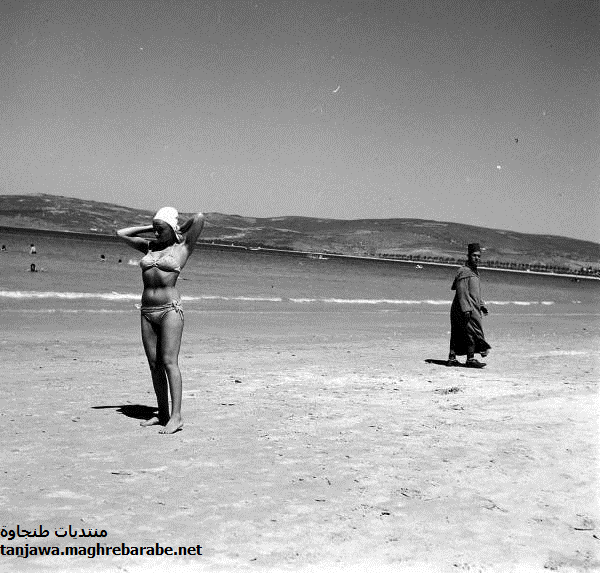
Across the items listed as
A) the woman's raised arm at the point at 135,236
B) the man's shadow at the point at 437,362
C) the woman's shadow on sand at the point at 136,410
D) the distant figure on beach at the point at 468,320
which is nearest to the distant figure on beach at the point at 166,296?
the woman's raised arm at the point at 135,236

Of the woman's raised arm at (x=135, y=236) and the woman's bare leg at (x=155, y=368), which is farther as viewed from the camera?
the woman's raised arm at (x=135, y=236)

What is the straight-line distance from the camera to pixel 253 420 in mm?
6398

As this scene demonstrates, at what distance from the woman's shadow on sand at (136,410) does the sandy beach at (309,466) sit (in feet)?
0.10

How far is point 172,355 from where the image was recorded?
590 centimetres

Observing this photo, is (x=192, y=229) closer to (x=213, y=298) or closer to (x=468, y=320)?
(x=468, y=320)

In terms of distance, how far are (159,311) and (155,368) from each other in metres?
0.54

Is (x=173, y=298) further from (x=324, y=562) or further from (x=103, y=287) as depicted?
(x=103, y=287)

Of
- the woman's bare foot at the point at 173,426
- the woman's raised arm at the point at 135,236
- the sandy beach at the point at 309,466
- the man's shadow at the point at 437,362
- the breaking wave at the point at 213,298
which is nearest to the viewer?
the sandy beach at the point at 309,466

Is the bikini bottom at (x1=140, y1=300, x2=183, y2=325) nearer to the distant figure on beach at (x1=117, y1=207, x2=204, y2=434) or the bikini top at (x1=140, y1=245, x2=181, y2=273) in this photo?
the distant figure on beach at (x1=117, y1=207, x2=204, y2=434)

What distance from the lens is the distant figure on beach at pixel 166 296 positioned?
19.1 feet

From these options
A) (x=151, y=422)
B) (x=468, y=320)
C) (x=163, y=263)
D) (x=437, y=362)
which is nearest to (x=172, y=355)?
Result: (x=151, y=422)

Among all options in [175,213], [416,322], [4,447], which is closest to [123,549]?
[4,447]

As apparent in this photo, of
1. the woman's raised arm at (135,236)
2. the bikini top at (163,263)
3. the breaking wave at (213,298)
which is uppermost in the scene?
the woman's raised arm at (135,236)

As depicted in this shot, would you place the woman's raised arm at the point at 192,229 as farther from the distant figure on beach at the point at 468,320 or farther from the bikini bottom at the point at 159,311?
the distant figure on beach at the point at 468,320
